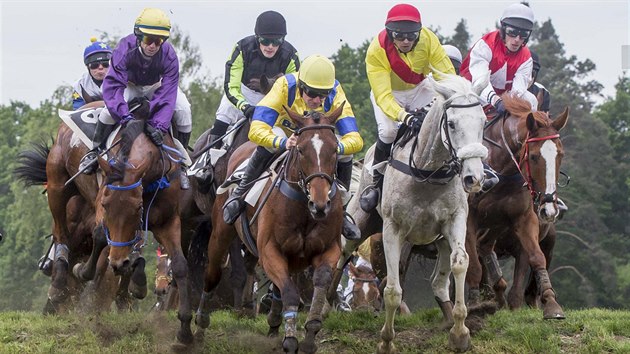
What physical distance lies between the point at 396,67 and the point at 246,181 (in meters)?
2.05

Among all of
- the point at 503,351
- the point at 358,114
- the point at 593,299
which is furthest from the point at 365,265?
the point at 358,114

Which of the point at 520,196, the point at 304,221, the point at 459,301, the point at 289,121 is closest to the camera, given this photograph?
the point at 304,221

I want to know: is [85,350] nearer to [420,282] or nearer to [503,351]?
[503,351]

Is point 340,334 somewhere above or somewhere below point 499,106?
below

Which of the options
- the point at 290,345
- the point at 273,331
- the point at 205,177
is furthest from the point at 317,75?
the point at 205,177

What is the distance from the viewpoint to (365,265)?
746 inches

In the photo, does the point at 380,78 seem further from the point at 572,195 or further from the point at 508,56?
the point at 572,195

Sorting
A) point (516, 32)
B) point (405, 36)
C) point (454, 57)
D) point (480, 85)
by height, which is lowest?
point (480, 85)

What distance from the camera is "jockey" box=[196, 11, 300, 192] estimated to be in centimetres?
1251

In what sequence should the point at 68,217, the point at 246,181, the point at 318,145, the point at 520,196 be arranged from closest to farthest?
the point at 318,145
the point at 246,181
the point at 520,196
the point at 68,217

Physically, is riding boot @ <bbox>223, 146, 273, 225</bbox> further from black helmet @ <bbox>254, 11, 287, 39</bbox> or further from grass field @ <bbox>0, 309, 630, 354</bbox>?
black helmet @ <bbox>254, 11, 287, 39</bbox>

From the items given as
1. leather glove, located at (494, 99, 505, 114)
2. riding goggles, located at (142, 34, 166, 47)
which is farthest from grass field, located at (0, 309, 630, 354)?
riding goggles, located at (142, 34, 166, 47)

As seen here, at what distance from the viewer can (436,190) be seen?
1057cm

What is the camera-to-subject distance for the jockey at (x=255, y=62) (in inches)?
492
